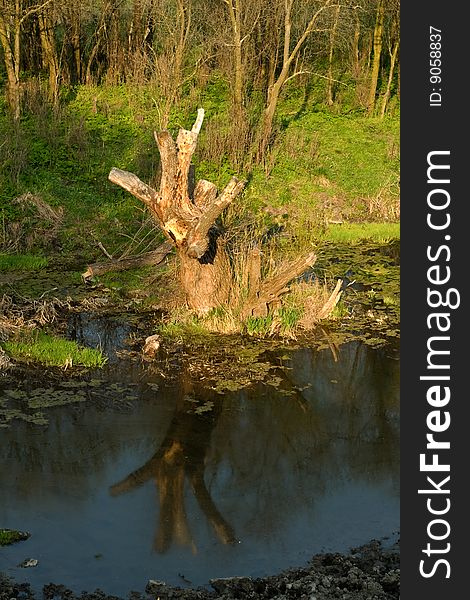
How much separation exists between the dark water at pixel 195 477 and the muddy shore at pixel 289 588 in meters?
0.16

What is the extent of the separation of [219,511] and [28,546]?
165cm

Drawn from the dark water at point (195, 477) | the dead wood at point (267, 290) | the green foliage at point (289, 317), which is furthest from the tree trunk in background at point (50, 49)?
the dark water at point (195, 477)

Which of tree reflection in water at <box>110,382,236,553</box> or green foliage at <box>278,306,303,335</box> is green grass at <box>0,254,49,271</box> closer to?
green foliage at <box>278,306,303,335</box>

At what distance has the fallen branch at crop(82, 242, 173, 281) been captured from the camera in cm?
1455

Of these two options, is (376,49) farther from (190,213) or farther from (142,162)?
(190,213)

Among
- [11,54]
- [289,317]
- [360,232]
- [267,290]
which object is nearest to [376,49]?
[360,232]

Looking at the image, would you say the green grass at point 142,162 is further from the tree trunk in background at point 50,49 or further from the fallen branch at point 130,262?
the fallen branch at point 130,262

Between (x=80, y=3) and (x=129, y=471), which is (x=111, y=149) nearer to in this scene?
(x=80, y=3)

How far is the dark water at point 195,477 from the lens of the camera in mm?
7023

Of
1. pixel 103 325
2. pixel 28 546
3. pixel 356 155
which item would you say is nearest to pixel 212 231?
pixel 103 325

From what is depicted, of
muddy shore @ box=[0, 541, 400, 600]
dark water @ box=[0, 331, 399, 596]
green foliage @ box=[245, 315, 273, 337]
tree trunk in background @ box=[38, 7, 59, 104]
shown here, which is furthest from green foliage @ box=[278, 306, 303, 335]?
tree trunk in background @ box=[38, 7, 59, 104]

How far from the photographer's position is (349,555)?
23.1 feet

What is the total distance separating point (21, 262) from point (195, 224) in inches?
176

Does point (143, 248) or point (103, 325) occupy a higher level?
point (143, 248)
